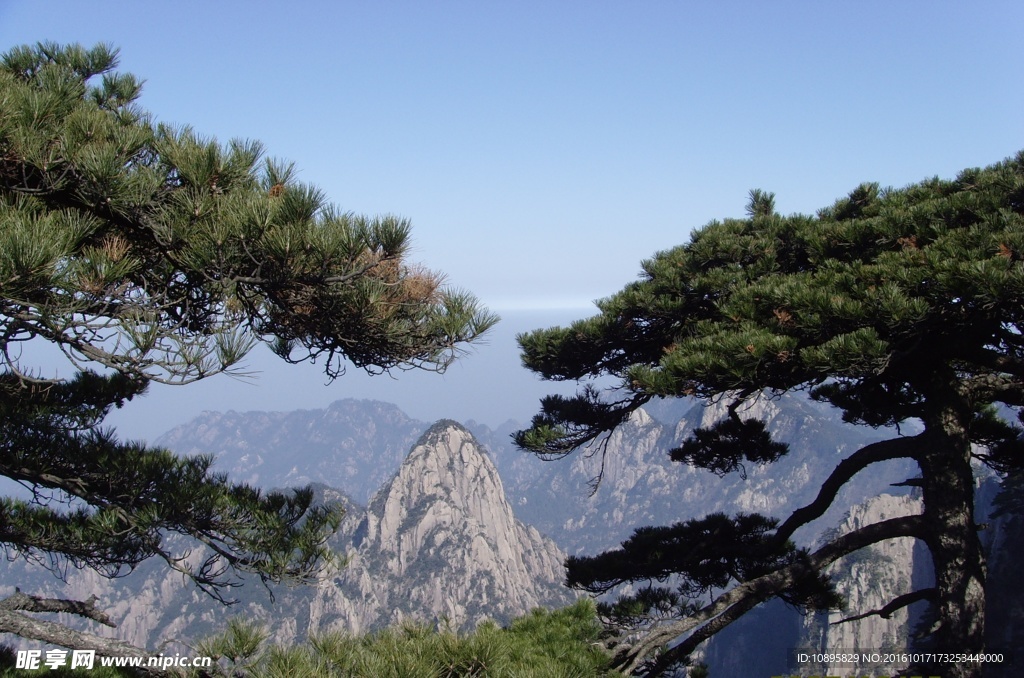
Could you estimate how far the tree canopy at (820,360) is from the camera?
5254 mm

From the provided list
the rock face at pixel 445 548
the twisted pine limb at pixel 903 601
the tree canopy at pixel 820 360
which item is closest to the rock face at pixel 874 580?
the rock face at pixel 445 548

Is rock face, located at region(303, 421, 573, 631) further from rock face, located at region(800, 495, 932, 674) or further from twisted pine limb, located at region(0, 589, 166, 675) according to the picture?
twisted pine limb, located at region(0, 589, 166, 675)

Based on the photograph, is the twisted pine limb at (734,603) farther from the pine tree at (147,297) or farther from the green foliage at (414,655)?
the pine tree at (147,297)

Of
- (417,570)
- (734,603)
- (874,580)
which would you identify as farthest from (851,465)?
(417,570)

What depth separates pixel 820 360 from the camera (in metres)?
5.16

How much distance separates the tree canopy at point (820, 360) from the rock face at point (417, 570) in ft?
303

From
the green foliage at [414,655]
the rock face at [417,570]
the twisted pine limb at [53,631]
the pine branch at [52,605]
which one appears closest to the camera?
the green foliage at [414,655]

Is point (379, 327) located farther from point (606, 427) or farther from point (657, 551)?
point (657, 551)

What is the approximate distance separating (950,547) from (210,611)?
12846 centimetres

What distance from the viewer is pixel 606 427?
7.14 meters

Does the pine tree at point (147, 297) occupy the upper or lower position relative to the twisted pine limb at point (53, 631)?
upper

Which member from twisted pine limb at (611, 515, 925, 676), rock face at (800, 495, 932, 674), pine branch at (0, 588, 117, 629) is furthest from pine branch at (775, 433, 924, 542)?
rock face at (800, 495, 932, 674)

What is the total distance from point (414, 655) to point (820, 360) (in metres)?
3.62

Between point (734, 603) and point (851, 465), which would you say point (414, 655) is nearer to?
point (734, 603)
